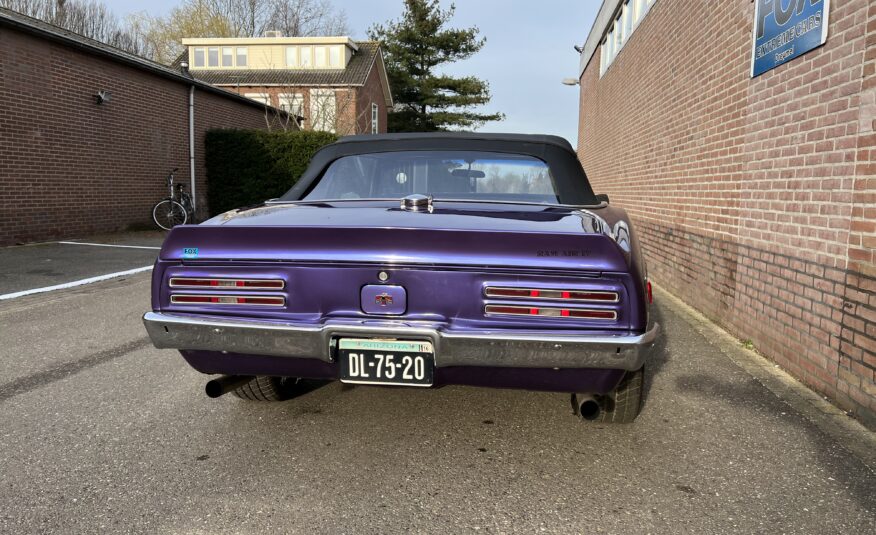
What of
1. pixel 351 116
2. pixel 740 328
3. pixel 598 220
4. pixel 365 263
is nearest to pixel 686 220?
pixel 740 328

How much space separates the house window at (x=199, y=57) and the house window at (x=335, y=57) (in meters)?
6.93

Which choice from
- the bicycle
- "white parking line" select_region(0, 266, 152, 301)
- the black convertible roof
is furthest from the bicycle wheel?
the black convertible roof

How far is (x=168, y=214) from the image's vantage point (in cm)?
1405

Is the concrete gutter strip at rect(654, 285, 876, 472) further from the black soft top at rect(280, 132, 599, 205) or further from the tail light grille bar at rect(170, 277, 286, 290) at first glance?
the tail light grille bar at rect(170, 277, 286, 290)

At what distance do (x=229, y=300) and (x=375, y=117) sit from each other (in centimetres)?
3025

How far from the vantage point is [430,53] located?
39.5 meters

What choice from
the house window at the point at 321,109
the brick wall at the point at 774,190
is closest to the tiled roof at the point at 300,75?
the house window at the point at 321,109

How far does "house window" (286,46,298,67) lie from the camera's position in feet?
99.3

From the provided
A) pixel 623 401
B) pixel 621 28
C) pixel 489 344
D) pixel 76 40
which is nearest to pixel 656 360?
pixel 623 401

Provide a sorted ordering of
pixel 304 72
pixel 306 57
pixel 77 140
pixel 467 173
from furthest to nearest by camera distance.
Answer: pixel 306 57 < pixel 304 72 < pixel 77 140 < pixel 467 173

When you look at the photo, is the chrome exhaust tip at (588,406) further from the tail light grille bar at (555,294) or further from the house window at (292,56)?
the house window at (292,56)

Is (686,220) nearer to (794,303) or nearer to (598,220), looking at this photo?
(794,303)

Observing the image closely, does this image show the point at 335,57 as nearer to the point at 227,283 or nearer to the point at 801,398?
the point at 801,398

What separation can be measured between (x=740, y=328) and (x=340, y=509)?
12.3 feet
